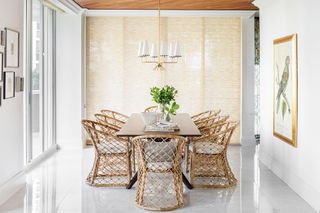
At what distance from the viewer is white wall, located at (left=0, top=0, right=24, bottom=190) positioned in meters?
4.33

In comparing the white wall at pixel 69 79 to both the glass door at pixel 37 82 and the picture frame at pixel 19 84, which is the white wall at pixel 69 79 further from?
the picture frame at pixel 19 84

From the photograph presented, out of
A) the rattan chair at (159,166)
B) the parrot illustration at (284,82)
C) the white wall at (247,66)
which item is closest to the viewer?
the rattan chair at (159,166)

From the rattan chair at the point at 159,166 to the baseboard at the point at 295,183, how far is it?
1.43 meters

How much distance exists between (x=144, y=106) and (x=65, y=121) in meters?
1.66

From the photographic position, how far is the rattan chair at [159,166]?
13.4ft

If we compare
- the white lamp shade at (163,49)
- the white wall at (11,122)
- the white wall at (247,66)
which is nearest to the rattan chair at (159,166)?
the white wall at (11,122)

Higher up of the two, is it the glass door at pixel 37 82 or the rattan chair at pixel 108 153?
the glass door at pixel 37 82

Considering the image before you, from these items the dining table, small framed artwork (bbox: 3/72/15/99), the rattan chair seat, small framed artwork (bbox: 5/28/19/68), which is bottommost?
the rattan chair seat

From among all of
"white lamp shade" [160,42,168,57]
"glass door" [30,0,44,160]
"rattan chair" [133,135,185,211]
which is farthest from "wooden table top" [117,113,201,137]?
"glass door" [30,0,44,160]

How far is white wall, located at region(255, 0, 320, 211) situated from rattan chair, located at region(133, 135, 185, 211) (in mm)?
1451

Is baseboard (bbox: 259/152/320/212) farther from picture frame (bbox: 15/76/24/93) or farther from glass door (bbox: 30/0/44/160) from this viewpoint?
glass door (bbox: 30/0/44/160)

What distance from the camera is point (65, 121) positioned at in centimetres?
777

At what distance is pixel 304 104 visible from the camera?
14.7ft

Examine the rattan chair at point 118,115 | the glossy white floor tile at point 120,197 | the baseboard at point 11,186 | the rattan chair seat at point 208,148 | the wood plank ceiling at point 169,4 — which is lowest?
the glossy white floor tile at point 120,197
